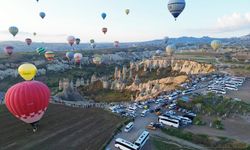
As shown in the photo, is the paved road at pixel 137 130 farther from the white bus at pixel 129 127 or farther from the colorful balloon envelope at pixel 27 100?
the colorful balloon envelope at pixel 27 100

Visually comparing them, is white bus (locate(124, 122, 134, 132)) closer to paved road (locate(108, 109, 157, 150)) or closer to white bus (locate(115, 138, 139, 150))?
paved road (locate(108, 109, 157, 150))

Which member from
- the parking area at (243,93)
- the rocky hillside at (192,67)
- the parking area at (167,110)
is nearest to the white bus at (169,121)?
the parking area at (167,110)

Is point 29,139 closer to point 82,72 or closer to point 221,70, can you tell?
point 221,70

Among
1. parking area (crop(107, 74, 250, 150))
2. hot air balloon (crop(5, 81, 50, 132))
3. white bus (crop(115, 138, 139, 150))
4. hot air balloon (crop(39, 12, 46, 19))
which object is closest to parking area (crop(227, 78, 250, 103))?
parking area (crop(107, 74, 250, 150))

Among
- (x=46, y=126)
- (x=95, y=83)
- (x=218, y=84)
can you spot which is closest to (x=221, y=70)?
(x=218, y=84)

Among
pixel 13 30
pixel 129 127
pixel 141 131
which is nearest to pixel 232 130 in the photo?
pixel 141 131

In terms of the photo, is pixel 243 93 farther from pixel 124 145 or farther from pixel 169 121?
pixel 124 145

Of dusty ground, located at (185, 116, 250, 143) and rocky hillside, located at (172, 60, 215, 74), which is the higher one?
rocky hillside, located at (172, 60, 215, 74)
